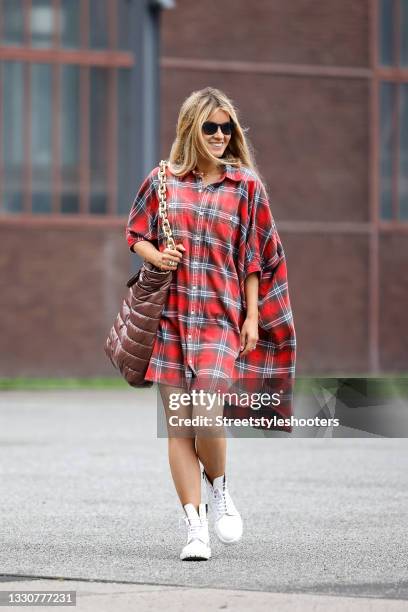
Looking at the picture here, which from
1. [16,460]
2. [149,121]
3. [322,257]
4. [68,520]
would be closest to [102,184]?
[322,257]

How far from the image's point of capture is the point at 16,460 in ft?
36.9

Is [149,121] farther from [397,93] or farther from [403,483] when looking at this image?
[397,93]

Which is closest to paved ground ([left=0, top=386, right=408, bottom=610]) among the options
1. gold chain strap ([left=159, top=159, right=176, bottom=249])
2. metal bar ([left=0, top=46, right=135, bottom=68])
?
gold chain strap ([left=159, top=159, right=176, bottom=249])

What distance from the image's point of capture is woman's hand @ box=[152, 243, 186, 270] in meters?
6.23

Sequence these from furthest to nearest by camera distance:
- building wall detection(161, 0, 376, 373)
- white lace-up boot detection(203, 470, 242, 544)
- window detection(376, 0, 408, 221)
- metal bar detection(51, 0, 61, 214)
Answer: window detection(376, 0, 408, 221) < building wall detection(161, 0, 376, 373) < metal bar detection(51, 0, 61, 214) < white lace-up boot detection(203, 470, 242, 544)

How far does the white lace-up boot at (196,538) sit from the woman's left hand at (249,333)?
709 mm

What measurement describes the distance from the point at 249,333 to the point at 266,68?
21.4 metres

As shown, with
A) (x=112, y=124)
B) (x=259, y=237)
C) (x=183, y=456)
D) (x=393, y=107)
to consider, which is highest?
(x=393, y=107)

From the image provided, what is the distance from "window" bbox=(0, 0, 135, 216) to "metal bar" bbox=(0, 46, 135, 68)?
0.02m

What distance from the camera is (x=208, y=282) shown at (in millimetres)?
6289

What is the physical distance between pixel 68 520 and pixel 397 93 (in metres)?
21.6

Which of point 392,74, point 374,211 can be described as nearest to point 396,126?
point 392,74

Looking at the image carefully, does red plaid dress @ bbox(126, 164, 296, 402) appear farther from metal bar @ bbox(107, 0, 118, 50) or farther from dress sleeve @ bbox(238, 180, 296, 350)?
metal bar @ bbox(107, 0, 118, 50)

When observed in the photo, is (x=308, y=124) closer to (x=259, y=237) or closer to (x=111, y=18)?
(x=111, y=18)
